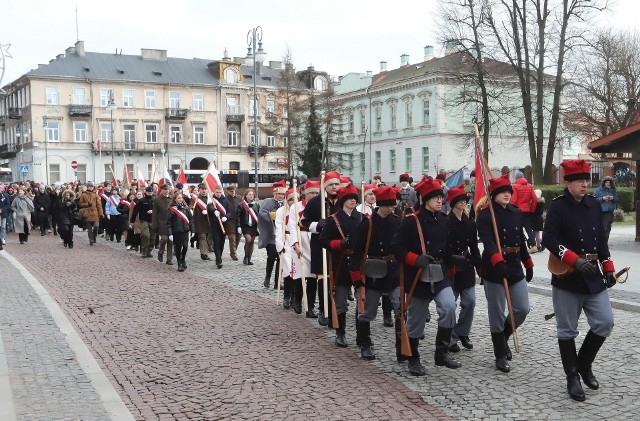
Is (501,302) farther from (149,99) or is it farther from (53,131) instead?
(149,99)

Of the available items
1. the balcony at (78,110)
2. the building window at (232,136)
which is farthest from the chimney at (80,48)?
the building window at (232,136)

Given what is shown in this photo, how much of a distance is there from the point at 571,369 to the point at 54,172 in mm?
71556

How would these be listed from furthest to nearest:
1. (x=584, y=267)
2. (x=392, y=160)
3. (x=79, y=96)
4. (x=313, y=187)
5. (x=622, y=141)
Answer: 1. (x=79, y=96)
2. (x=392, y=160)
3. (x=622, y=141)
4. (x=313, y=187)
5. (x=584, y=267)

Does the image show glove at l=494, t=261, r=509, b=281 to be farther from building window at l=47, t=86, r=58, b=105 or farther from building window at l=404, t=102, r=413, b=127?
building window at l=47, t=86, r=58, b=105

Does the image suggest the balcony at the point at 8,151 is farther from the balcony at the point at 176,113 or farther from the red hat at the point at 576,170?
the red hat at the point at 576,170

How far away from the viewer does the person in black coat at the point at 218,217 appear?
54.2 ft

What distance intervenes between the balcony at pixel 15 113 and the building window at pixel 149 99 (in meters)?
12.9

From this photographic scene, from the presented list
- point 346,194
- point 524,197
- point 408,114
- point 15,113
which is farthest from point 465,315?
point 15,113

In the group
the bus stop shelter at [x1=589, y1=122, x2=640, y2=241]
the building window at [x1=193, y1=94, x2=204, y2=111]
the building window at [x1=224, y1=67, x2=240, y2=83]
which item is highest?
the building window at [x1=224, y1=67, x2=240, y2=83]

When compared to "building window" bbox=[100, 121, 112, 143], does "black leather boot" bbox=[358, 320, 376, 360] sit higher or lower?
lower

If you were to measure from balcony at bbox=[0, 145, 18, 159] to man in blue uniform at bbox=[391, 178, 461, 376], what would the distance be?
262 feet

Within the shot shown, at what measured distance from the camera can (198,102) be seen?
257 feet

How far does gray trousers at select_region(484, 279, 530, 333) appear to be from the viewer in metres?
7.07

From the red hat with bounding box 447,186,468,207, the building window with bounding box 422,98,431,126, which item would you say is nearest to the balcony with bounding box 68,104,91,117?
the building window with bounding box 422,98,431,126
